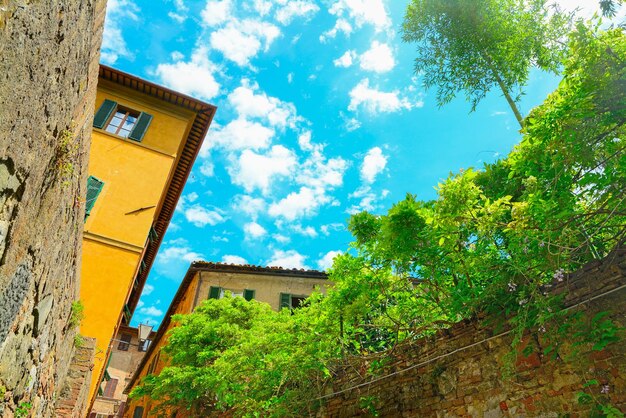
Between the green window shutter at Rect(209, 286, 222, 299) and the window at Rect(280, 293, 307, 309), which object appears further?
the window at Rect(280, 293, 307, 309)

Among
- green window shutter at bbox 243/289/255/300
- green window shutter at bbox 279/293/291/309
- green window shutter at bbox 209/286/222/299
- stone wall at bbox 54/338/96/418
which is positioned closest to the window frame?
stone wall at bbox 54/338/96/418

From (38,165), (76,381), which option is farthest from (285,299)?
(38,165)

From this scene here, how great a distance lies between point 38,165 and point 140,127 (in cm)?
1080

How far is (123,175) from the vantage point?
1128 cm

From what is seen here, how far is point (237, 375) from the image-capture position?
352 inches

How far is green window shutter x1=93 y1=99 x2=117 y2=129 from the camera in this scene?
11.5 meters

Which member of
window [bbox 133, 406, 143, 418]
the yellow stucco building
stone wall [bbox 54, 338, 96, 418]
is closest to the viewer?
stone wall [bbox 54, 338, 96, 418]

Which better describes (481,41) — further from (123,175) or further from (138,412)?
(138,412)

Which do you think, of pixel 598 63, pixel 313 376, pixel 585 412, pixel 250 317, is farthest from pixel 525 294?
pixel 250 317

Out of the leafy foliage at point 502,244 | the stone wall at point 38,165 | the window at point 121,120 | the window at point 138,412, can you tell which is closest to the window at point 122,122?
the window at point 121,120

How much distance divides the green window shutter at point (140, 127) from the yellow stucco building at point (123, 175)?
1.2 inches

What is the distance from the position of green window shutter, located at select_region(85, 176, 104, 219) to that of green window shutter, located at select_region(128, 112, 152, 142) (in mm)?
2212

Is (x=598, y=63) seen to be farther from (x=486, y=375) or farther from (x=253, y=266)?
(x=253, y=266)

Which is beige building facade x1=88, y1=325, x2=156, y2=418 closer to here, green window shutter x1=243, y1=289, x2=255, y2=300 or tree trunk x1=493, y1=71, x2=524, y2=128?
green window shutter x1=243, y1=289, x2=255, y2=300
